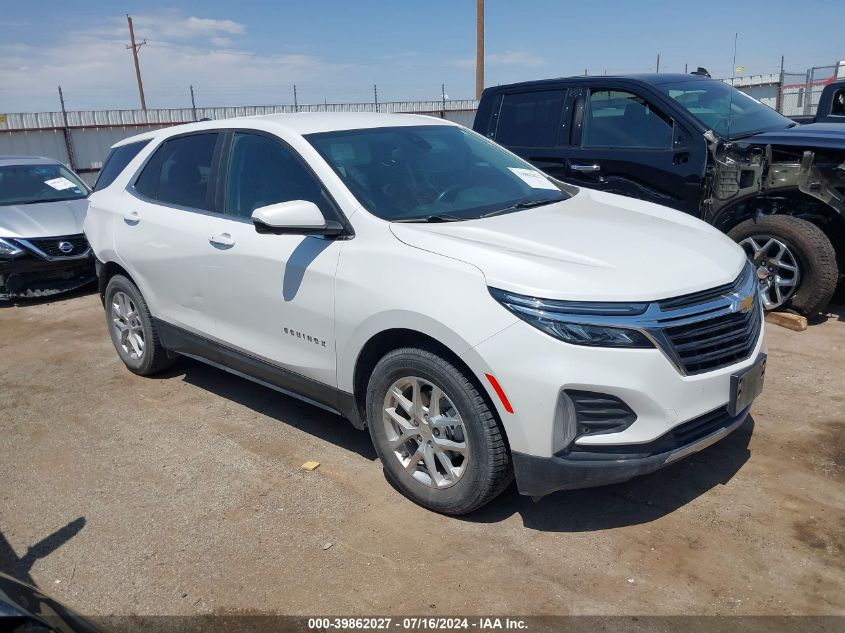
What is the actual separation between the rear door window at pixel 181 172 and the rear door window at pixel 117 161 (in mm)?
329

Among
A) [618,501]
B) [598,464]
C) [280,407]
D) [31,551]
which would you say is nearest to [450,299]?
[598,464]

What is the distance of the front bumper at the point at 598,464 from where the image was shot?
2.85 m

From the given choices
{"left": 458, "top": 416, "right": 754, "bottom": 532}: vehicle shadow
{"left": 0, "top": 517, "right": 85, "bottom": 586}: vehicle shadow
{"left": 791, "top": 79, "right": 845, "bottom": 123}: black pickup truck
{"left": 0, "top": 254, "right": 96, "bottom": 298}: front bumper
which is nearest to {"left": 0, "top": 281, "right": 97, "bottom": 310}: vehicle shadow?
{"left": 0, "top": 254, "right": 96, "bottom": 298}: front bumper

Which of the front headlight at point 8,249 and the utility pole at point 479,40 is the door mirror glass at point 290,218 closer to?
the front headlight at point 8,249

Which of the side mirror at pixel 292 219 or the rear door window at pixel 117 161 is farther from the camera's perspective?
the rear door window at pixel 117 161

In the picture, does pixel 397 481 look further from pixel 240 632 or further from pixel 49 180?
pixel 49 180

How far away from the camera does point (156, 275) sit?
15.4 feet

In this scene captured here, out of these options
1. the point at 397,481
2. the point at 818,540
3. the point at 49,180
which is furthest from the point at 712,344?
the point at 49,180

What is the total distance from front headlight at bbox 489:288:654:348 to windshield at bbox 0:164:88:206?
7964mm

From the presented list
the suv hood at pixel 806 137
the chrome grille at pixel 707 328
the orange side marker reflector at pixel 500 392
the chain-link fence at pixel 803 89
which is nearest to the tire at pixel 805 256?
the suv hood at pixel 806 137

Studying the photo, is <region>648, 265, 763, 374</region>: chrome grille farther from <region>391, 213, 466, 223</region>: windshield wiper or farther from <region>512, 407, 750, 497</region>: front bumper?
<region>391, 213, 466, 223</region>: windshield wiper

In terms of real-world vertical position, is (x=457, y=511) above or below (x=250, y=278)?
below

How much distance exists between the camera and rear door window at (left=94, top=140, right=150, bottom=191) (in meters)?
5.21

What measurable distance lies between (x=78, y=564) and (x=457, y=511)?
1.70m
